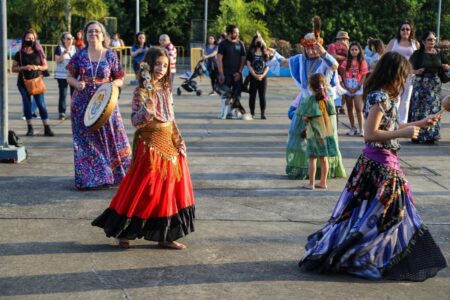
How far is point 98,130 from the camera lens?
28.5ft

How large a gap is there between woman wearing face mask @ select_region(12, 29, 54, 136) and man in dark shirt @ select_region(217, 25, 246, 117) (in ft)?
12.6

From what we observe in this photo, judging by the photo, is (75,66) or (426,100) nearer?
(75,66)

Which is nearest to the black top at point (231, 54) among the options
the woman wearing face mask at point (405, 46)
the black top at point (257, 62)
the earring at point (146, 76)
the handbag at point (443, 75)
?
the black top at point (257, 62)

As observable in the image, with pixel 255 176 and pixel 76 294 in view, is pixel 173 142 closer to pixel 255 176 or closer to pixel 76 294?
pixel 76 294

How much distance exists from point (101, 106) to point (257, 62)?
24.5 feet

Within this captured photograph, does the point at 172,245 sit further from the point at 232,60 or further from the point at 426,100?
the point at 232,60

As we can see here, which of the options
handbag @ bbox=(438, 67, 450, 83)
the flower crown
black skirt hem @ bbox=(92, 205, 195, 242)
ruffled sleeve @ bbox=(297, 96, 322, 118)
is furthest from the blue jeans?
black skirt hem @ bbox=(92, 205, 195, 242)

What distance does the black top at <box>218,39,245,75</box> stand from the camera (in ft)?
50.9

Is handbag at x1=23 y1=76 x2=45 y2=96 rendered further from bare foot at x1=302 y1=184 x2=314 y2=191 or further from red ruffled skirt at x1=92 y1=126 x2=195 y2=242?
red ruffled skirt at x1=92 y1=126 x2=195 y2=242

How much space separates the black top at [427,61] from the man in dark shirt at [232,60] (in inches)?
155

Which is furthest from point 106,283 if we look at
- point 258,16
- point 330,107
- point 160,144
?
point 258,16

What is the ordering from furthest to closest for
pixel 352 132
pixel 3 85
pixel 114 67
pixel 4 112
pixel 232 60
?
pixel 232 60 < pixel 352 132 < pixel 4 112 < pixel 3 85 < pixel 114 67

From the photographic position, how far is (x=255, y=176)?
9.71 meters

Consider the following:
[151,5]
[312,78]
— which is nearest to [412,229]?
[312,78]
